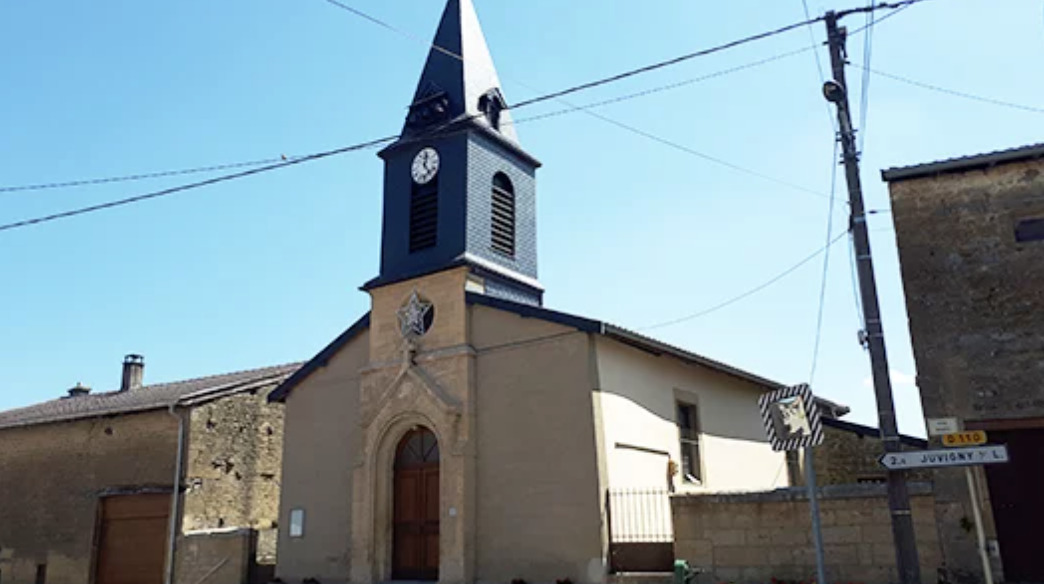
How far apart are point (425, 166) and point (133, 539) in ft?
40.2

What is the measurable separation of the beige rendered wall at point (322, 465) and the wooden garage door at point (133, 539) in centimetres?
442

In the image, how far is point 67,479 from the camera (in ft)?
76.3

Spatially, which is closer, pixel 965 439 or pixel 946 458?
pixel 946 458

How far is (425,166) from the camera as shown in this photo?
18562mm

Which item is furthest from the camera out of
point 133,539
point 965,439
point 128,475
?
point 128,475

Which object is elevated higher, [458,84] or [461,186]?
[458,84]

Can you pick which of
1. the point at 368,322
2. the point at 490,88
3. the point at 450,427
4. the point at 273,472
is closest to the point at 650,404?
the point at 450,427

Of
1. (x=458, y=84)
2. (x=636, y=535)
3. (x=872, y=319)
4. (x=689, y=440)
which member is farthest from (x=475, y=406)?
(x=872, y=319)

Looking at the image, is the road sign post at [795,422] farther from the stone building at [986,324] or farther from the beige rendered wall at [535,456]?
the beige rendered wall at [535,456]

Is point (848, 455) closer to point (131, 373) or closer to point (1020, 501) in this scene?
point (1020, 501)

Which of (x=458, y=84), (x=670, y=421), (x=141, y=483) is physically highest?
(x=458, y=84)

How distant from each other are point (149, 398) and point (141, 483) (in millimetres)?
2917

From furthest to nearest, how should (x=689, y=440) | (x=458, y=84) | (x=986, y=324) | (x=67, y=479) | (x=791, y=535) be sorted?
(x=67, y=479) < (x=458, y=84) < (x=689, y=440) < (x=791, y=535) < (x=986, y=324)

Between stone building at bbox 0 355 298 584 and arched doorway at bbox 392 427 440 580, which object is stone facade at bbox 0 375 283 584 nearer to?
stone building at bbox 0 355 298 584
